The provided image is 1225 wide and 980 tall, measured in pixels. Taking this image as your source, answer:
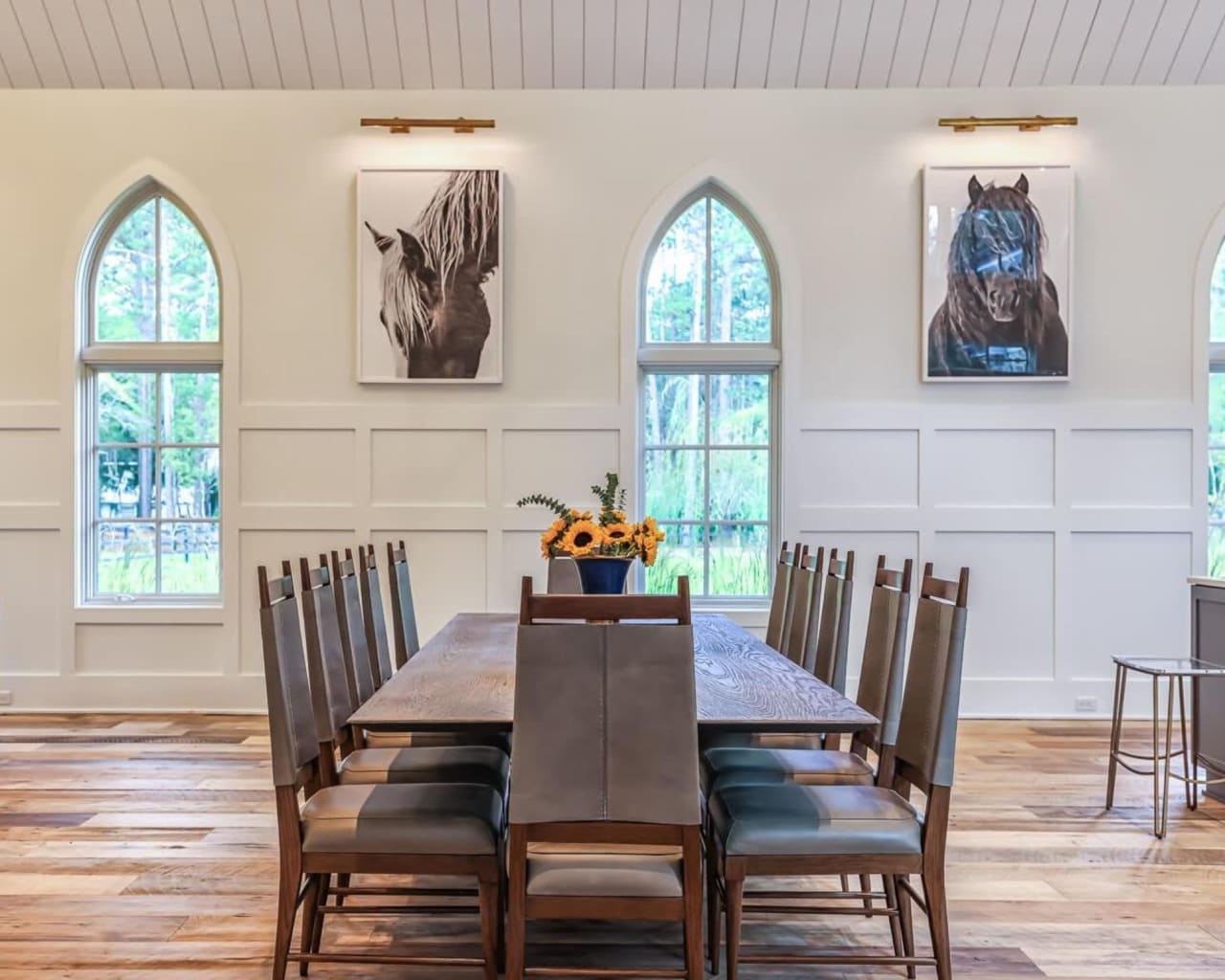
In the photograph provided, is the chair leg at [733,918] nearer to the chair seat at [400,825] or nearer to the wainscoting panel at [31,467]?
the chair seat at [400,825]

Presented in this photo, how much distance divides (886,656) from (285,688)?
5.13 feet

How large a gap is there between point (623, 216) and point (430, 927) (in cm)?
358

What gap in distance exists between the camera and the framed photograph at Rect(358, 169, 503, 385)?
15.8 feet

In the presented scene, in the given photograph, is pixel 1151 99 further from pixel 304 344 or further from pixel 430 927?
pixel 430 927

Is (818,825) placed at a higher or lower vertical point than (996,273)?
lower

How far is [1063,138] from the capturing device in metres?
4.82

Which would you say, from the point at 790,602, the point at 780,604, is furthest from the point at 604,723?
the point at 780,604

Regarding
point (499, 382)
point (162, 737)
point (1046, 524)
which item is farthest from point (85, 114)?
point (1046, 524)

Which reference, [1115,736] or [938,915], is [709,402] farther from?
[938,915]

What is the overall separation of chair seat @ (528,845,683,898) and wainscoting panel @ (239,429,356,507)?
10.8ft

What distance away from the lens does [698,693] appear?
7.39ft

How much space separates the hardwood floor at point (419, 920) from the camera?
2.30 metres

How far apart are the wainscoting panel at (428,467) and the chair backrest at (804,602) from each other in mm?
1997

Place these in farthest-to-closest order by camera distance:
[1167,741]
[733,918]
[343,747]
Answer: [1167,741]
[343,747]
[733,918]
